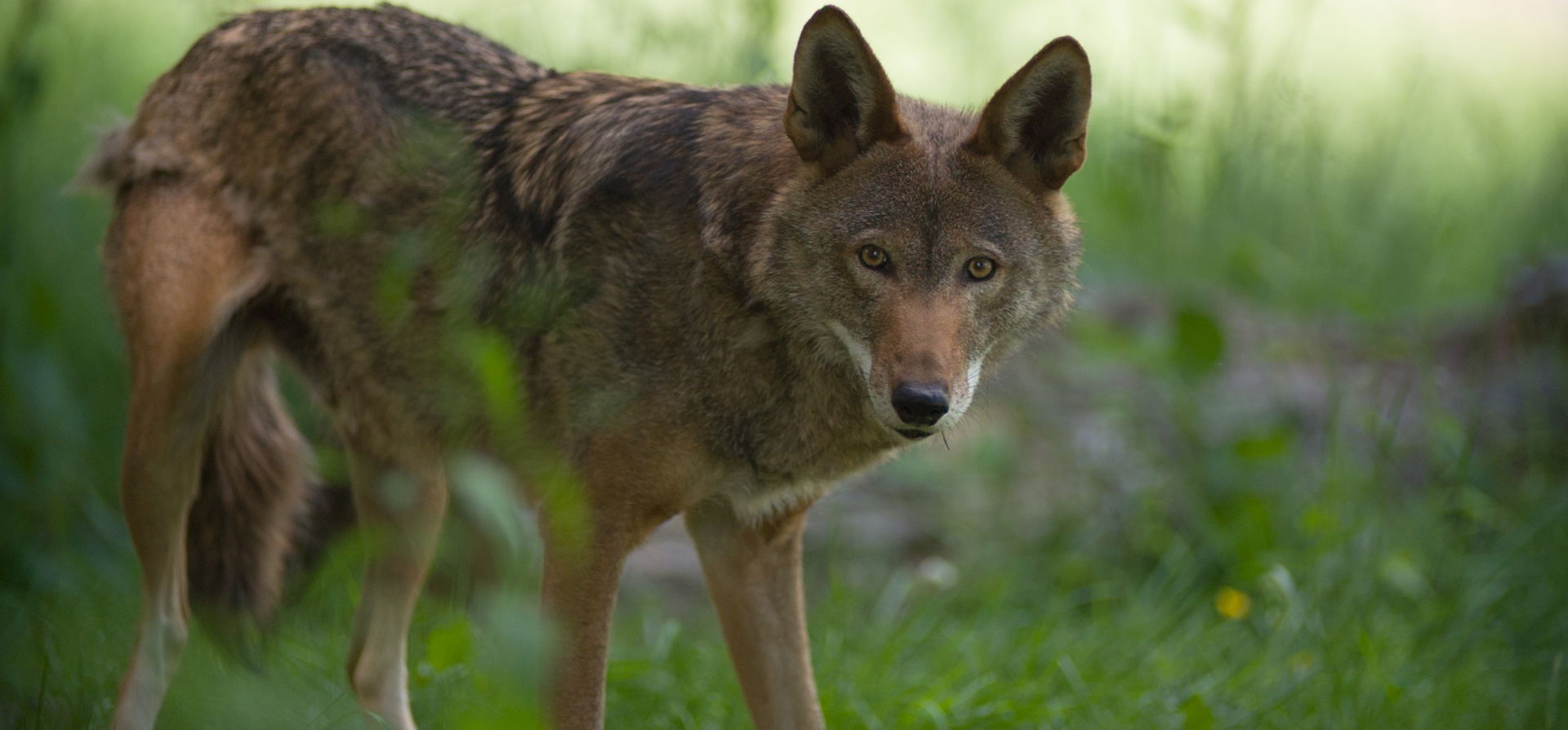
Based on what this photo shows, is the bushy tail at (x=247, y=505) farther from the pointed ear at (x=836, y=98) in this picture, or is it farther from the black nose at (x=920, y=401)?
the black nose at (x=920, y=401)

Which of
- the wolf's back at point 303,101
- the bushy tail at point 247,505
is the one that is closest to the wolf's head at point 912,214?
the wolf's back at point 303,101

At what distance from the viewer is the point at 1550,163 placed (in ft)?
20.8

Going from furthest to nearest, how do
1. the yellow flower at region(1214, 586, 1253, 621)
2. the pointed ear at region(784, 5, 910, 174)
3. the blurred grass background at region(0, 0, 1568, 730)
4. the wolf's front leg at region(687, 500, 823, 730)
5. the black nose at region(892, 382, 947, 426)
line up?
1. the yellow flower at region(1214, 586, 1253, 621)
2. the blurred grass background at region(0, 0, 1568, 730)
3. the wolf's front leg at region(687, 500, 823, 730)
4. the pointed ear at region(784, 5, 910, 174)
5. the black nose at region(892, 382, 947, 426)

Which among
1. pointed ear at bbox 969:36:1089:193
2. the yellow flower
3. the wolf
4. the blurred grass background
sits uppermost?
pointed ear at bbox 969:36:1089:193

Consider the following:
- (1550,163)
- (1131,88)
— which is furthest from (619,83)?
(1550,163)

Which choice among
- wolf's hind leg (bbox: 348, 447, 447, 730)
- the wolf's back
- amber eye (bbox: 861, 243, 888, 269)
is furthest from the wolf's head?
wolf's hind leg (bbox: 348, 447, 447, 730)

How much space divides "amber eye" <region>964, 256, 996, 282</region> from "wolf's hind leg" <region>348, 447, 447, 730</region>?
1578 millimetres

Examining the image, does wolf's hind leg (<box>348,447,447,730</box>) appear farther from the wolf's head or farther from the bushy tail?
the wolf's head

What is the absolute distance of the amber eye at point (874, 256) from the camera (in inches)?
121

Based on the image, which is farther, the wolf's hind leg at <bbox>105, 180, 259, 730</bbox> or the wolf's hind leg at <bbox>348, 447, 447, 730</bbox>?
the wolf's hind leg at <bbox>348, 447, 447, 730</bbox>

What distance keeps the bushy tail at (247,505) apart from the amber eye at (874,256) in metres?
1.90

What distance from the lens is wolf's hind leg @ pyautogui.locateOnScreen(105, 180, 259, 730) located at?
144 inches

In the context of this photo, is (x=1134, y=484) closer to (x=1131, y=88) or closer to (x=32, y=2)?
(x=1131, y=88)

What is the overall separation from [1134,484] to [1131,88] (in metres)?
1.49
